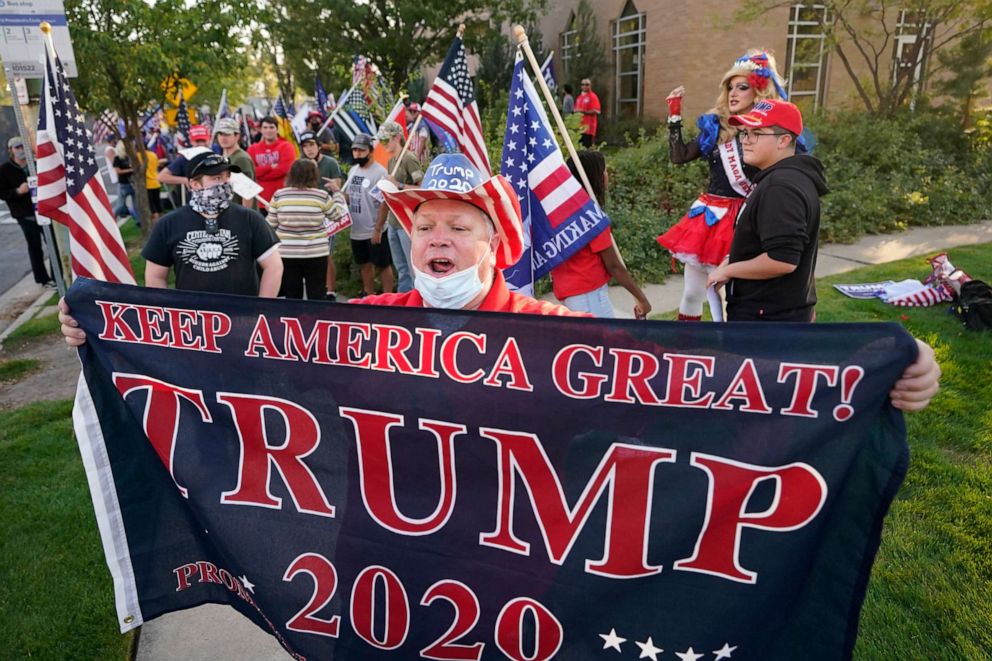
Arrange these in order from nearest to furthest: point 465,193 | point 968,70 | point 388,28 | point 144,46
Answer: point 465,193 → point 144,46 → point 968,70 → point 388,28

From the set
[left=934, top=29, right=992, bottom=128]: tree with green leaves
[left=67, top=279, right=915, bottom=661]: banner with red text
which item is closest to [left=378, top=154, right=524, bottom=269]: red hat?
[left=67, top=279, right=915, bottom=661]: banner with red text

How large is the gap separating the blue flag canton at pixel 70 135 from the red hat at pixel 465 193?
2574mm

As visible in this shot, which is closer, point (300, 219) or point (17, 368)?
point (300, 219)

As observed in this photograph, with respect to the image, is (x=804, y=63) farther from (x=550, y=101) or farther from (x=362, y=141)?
(x=550, y=101)

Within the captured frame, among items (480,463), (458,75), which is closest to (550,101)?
(458,75)

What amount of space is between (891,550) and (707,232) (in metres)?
2.26

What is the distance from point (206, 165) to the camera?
438cm

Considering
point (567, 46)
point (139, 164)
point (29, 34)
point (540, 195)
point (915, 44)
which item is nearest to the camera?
point (540, 195)

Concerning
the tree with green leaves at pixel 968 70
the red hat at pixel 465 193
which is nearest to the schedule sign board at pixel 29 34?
the red hat at pixel 465 193

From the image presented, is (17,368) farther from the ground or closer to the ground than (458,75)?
closer to the ground

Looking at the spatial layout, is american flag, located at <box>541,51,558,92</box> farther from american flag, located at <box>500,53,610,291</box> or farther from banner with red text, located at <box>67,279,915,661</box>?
banner with red text, located at <box>67,279,915,661</box>

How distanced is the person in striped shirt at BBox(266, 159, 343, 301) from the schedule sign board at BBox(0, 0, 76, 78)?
2.12m

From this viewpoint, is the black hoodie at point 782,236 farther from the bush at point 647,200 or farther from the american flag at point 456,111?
the bush at point 647,200

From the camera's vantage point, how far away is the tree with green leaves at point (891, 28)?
13.4 metres
